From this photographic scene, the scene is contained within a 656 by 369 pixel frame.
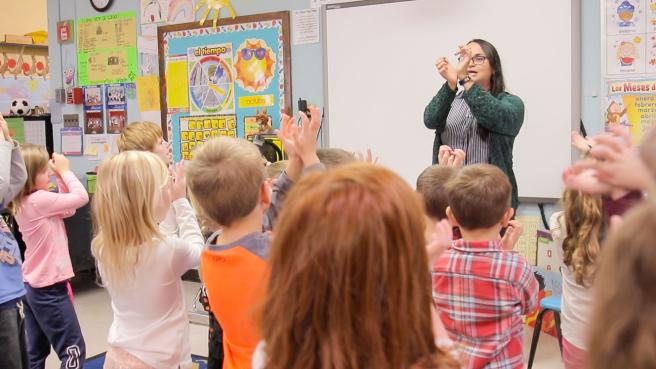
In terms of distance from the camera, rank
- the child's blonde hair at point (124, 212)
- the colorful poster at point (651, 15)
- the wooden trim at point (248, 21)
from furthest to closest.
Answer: the wooden trim at point (248, 21) < the colorful poster at point (651, 15) < the child's blonde hair at point (124, 212)

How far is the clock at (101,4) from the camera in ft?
17.6

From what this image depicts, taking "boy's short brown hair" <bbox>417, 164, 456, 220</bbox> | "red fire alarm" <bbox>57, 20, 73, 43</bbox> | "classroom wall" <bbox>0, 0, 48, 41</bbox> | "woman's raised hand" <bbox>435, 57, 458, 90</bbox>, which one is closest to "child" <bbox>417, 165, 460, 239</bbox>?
"boy's short brown hair" <bbox>417, 164, 456, 220</bbox>

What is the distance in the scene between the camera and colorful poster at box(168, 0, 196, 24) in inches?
195

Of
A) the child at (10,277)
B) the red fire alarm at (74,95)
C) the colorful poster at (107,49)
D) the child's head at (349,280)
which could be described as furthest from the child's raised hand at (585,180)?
the red fire alarm at (74,95)

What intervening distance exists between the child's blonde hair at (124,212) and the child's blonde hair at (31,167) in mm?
1107

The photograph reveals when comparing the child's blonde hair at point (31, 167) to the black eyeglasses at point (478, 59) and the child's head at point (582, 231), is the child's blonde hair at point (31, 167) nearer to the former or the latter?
the black eyeglasses at point (478, 59)

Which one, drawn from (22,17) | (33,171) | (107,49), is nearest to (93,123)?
(107,49)

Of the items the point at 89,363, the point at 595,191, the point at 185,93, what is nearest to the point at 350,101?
the point at 185,93

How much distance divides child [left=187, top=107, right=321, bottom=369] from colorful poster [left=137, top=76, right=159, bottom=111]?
3.62 meters

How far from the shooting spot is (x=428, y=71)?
399 cm

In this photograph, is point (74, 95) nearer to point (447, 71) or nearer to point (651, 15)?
point (447, 71)

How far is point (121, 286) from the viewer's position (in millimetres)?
1972

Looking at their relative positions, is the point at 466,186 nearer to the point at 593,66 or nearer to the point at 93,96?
the point at 593,66

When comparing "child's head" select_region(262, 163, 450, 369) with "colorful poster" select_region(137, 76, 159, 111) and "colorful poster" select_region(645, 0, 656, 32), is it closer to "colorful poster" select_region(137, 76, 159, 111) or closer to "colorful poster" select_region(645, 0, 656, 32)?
"colorful poster" select_region(645, 0, 656, 32)
